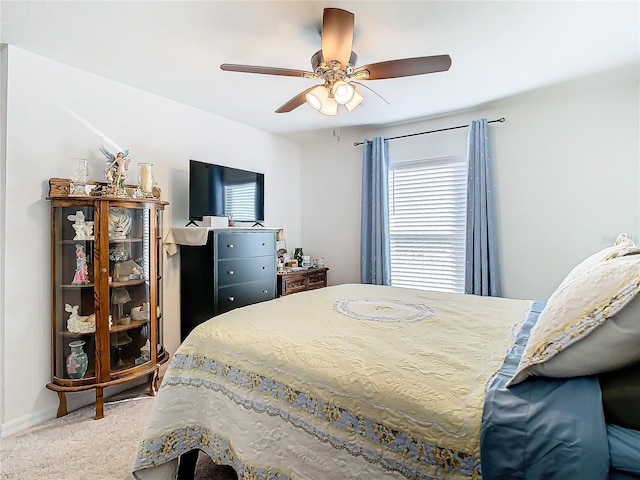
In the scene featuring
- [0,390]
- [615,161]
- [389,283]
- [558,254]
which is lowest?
[0,390]

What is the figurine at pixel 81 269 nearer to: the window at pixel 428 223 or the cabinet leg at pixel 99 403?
the cabinet leg at pixel 99 403

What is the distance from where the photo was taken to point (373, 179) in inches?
156

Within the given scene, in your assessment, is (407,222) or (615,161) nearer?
(615,161)

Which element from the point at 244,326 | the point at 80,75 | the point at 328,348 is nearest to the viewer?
the point at 328,348

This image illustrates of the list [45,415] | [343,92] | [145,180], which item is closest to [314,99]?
[343,92]

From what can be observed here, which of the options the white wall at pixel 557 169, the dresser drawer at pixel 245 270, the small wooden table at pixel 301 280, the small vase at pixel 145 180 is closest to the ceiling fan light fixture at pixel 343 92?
the small vase at pixel 145 180

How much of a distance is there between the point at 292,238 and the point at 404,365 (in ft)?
11.9

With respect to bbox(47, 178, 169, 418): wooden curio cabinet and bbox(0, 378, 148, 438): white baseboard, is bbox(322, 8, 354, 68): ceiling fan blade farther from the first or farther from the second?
bbox(0, 378, 148, 438): white baseboard

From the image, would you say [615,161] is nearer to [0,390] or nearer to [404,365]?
[404,365]

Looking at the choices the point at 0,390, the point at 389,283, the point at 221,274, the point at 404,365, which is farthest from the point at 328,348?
the point at 389,283

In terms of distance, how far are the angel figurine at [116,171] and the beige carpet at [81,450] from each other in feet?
5.23

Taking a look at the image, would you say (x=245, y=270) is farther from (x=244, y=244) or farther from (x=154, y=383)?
(x=154, y=383)

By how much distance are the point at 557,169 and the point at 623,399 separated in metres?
2.92

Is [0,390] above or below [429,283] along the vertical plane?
below
